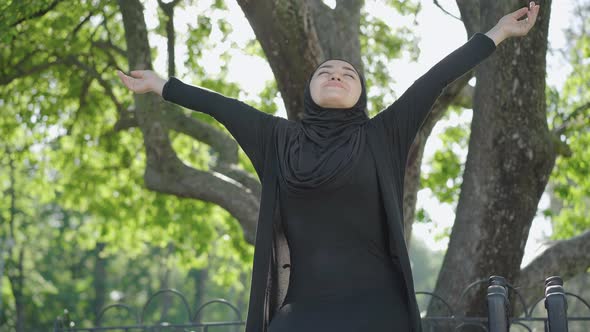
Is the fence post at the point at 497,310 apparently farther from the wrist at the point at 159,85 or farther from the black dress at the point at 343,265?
the wrist at the point at 159,85

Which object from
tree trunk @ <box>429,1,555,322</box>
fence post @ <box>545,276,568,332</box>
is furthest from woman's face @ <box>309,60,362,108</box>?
tree trunk @ <box>429,1,555,322</box>

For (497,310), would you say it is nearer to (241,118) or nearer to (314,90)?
(314,90)

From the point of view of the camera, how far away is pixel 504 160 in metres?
5.93

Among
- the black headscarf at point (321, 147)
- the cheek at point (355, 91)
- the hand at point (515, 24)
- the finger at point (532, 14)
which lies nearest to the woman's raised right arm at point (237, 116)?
the black headscarf at point (321, 147)

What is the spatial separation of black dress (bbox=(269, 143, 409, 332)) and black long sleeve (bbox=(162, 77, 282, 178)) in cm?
29

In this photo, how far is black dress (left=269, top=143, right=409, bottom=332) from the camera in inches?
107

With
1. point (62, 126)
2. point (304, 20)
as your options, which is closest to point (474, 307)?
point (304, 20)

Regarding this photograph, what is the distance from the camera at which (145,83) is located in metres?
3.46

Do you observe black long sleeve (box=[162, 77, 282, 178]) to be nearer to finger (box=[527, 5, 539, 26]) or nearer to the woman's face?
the woman's face

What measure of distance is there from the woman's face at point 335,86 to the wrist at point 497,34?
61cm

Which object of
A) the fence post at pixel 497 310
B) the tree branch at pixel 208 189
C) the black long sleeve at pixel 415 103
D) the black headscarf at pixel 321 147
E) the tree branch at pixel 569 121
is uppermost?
the tree branch at pixel 569 121

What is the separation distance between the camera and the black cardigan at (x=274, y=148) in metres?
2.91

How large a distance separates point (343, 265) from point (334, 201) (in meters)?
0.24

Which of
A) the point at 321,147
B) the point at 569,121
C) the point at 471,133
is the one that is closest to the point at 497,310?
the point at 321,147
